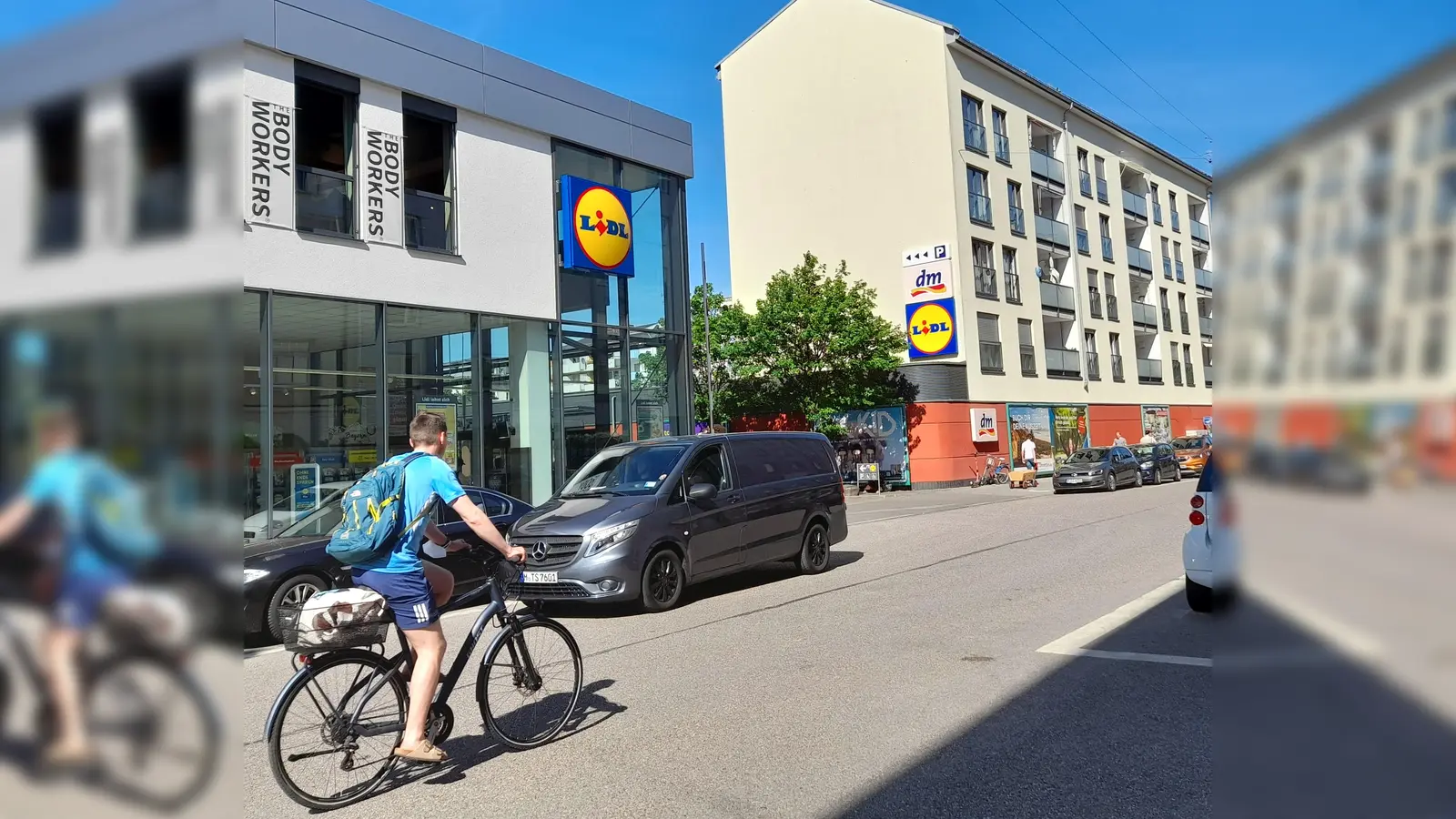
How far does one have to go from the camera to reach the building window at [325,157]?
15.4m

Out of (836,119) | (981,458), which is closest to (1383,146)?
(981,458)

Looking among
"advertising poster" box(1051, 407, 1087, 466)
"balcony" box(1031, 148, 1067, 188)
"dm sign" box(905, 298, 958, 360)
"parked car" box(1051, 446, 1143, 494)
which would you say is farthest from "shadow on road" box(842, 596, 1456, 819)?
"balcony" box(1031, 148, 1067, 188)

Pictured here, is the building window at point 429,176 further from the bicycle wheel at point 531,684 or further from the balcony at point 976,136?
the balcony at point 976,136

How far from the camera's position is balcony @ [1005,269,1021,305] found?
37281 millimetres

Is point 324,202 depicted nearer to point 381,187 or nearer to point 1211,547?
point 381,187

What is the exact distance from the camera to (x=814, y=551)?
482 inches

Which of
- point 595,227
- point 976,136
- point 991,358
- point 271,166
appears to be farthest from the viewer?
point 976,136

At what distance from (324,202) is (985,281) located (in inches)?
1045

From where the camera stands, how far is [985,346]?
35.7 m

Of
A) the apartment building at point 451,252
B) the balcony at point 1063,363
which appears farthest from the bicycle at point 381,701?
the balcony at point 1063,363

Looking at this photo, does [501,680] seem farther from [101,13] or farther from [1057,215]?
[1057,215]

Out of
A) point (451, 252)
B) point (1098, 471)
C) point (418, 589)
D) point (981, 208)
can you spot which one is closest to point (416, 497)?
point (418, 589)

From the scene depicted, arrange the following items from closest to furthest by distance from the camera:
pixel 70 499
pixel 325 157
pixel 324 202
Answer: pixel 70 499 < pixel 324 202 < pixel 325 157

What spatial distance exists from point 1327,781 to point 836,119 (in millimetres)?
39897
